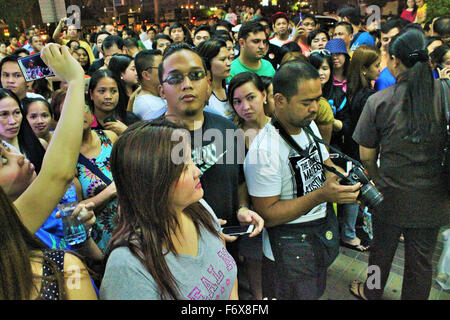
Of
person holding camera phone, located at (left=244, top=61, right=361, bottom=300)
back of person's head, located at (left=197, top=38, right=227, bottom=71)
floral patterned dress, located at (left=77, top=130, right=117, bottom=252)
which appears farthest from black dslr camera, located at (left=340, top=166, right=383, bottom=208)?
back of person's head, located at (left=197, top=38, right=227, bottom=71)

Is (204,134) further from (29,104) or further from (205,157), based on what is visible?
(29,104)

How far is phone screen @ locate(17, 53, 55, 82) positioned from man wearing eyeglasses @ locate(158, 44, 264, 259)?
61 centimetres

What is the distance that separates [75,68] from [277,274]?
1.34m

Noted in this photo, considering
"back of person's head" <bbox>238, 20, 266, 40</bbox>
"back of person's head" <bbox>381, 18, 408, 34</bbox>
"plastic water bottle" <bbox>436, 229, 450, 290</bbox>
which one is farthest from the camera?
"back of person's head" <bbox>381, 18, 408, 34</bbox>

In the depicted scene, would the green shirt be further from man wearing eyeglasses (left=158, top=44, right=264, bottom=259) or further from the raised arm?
the raised arm

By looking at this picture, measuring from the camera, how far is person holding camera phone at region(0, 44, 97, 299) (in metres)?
0.79

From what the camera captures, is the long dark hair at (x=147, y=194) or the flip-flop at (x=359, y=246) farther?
the flip-flop at (x=359, y=246)

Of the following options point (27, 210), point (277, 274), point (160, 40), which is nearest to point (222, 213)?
point (277, 274)

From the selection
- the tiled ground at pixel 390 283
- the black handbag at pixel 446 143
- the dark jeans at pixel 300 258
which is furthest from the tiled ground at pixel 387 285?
the black handbag at pixel 446 143

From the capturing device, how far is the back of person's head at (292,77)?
1637mm

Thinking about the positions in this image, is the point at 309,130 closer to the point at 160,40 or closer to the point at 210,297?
the point at 210,297

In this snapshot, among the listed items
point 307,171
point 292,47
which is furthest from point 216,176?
point 292,47

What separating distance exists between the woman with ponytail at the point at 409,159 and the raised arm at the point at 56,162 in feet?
5.09

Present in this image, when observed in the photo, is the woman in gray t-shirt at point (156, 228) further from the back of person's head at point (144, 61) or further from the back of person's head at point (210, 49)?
the back of person's head at point (144, 61)
